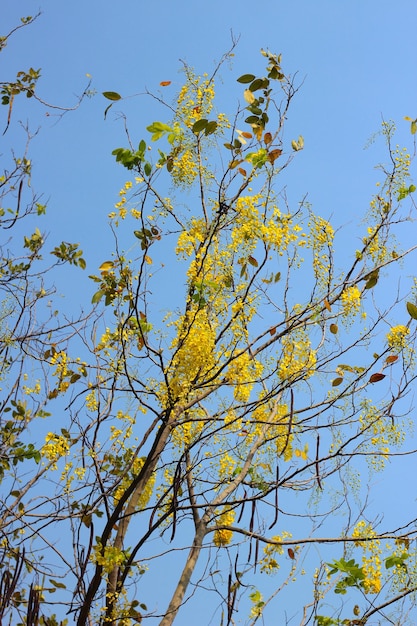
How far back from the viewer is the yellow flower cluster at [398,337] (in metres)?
2.95

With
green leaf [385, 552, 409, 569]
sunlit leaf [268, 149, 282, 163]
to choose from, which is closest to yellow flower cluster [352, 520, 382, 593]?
green leaf [385, 552, 409, 569]

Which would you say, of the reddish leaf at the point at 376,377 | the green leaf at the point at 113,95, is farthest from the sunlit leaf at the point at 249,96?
the reddish leaf at the point at 376,377

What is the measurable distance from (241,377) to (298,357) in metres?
0.33

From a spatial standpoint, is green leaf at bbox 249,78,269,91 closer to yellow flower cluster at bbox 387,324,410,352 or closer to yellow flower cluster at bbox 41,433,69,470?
yellow flower cluster at bbox 387,324,410,352

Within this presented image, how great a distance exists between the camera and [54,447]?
280 cm

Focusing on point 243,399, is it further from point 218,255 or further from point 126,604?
point 126,604

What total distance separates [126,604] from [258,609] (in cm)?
73

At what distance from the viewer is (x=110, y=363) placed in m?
2.82

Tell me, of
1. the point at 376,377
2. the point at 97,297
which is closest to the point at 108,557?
the point at 97,297

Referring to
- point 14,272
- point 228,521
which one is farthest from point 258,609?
point 14,272

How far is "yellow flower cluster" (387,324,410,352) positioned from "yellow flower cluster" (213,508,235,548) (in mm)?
915

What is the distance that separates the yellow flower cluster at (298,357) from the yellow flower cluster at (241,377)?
182mm

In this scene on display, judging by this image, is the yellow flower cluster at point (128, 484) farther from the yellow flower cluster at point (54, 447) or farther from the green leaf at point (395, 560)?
the green leaf at point (395, 560)

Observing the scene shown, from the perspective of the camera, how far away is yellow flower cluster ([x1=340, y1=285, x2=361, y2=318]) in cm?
301
